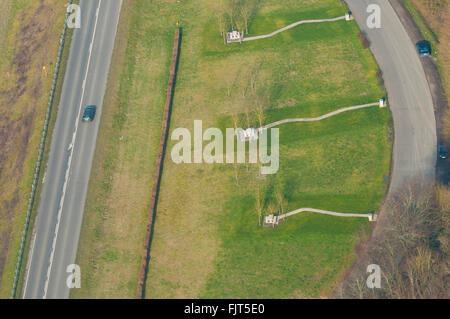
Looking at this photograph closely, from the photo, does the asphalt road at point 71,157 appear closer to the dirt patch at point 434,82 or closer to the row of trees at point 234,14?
the row of trees at point 234,14

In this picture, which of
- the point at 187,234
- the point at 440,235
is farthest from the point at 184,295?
the point at 440,235

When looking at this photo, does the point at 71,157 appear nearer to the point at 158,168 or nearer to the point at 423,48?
the point at 158,168

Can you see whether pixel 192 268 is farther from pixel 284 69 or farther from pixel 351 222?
pixel 284 69

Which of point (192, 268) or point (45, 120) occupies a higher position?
point (45, 120)

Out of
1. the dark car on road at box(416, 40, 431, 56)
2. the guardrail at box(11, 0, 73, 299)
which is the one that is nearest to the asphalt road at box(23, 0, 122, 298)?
the guardrail at box(11, 0, 73, 299)

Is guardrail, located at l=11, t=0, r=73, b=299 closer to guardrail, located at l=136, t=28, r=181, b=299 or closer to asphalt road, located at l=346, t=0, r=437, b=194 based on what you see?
guardrail, located at l=136, t=28, r=181, b=299

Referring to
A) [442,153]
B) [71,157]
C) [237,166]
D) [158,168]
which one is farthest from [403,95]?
[71,157]
